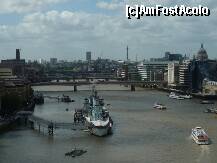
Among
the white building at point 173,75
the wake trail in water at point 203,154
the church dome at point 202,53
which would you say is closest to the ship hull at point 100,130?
the wake trail in water at point 203,154

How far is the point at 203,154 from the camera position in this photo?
13.2 m

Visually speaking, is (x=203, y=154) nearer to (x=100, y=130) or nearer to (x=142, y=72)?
(x=100, y=130)

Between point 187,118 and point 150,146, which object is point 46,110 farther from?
point 150,146

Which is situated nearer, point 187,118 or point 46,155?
point 46,155

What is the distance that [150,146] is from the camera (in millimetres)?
14328

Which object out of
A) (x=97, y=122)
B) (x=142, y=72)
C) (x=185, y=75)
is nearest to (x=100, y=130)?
(x=97, y=122)

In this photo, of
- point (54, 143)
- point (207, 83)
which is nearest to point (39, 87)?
A: point (207, 83)

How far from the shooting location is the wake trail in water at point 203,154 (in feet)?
41.0

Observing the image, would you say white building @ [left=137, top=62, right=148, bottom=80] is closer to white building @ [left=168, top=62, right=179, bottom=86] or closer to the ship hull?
white building @ [left=168, top=62, right=179, bottom=86]

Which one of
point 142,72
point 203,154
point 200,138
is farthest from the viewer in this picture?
point 142,72

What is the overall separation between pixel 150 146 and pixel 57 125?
3.96 m

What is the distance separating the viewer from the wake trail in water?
492 inches

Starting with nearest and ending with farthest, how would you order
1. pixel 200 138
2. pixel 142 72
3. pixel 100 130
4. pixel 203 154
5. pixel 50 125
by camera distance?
pixel 203 154, pixel 200 138, pixel 100 130, pixel 50 125, pixel 142 72

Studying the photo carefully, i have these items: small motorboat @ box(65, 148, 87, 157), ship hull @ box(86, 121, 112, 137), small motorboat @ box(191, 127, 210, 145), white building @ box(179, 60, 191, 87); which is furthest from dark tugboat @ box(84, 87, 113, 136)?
white building @ box(179, 60, 191, 87)
